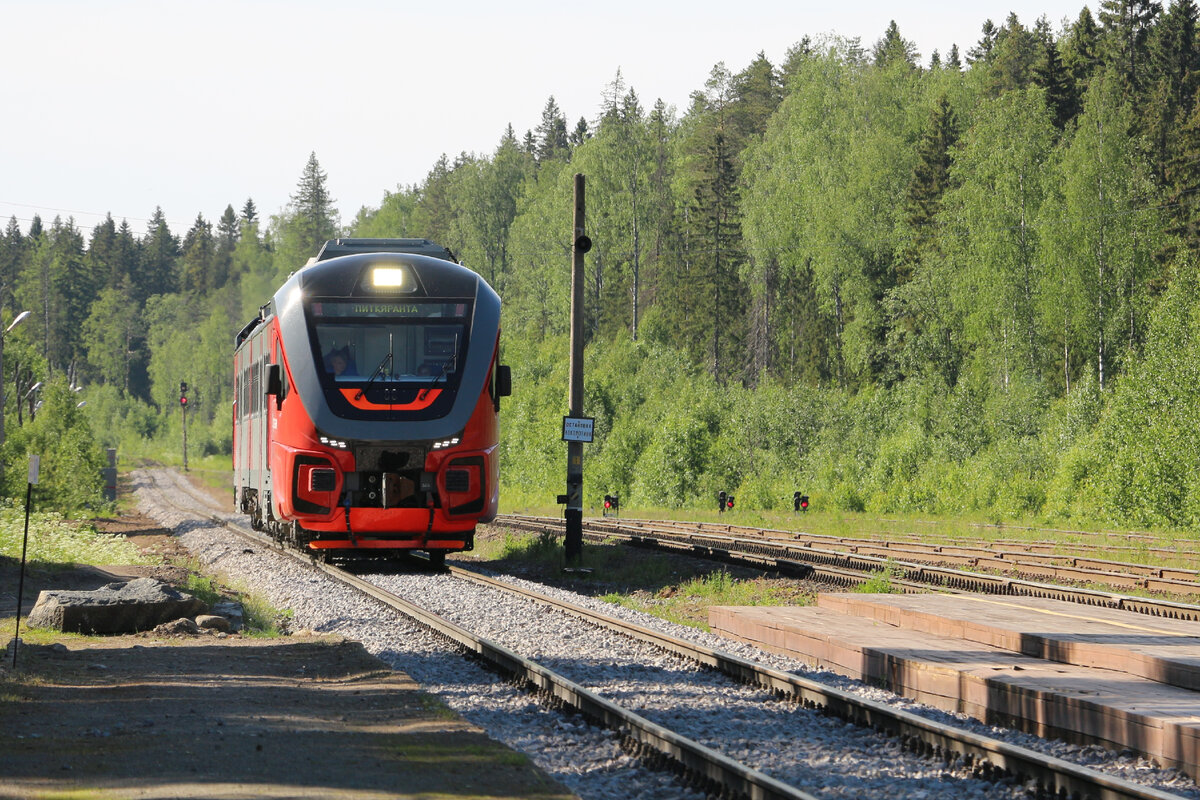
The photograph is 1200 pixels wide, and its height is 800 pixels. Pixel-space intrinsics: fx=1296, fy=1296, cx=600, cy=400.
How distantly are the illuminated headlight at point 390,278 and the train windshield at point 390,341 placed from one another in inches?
9.7

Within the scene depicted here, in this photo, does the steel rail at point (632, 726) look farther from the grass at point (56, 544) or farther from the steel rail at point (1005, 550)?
the grass at point (56, 544)

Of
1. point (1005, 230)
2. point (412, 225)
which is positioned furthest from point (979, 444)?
point (412, 225)

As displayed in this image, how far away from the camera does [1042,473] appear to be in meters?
36.1

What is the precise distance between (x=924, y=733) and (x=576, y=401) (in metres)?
13.9

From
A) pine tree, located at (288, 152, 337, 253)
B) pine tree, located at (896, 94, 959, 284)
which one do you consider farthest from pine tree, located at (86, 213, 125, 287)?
pine tree, located at (896, 94, 959, 284)

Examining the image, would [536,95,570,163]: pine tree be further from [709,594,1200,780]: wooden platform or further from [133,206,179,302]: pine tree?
[709,594,1200,780]: wooden platform

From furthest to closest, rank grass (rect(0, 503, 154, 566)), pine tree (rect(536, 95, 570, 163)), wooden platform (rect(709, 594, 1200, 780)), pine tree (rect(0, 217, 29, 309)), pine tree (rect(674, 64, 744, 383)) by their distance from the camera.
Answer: pine tree (rect(0, 217, 29, 309)) → pine tree (rect(536, 95, 570, 163)) → pine tree (rect(674, 64, 744, 383)) → grass (rect(0, 503, 154, 566)) → wooden platform (rect(709, 594, 1200, 780))

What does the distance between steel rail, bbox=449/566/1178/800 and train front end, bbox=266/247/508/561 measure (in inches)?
177

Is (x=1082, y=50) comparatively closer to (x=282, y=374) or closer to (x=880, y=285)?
(x=880, y=285)

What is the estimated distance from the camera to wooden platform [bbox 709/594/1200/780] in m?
7.70

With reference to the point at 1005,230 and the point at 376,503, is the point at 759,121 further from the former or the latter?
the point at 376,503

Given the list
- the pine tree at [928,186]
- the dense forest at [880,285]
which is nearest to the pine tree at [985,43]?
the dense forest at [880,285]

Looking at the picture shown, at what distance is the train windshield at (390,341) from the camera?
52.0 ft

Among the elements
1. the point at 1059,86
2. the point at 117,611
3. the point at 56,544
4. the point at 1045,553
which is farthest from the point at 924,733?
the point at 1059,86
